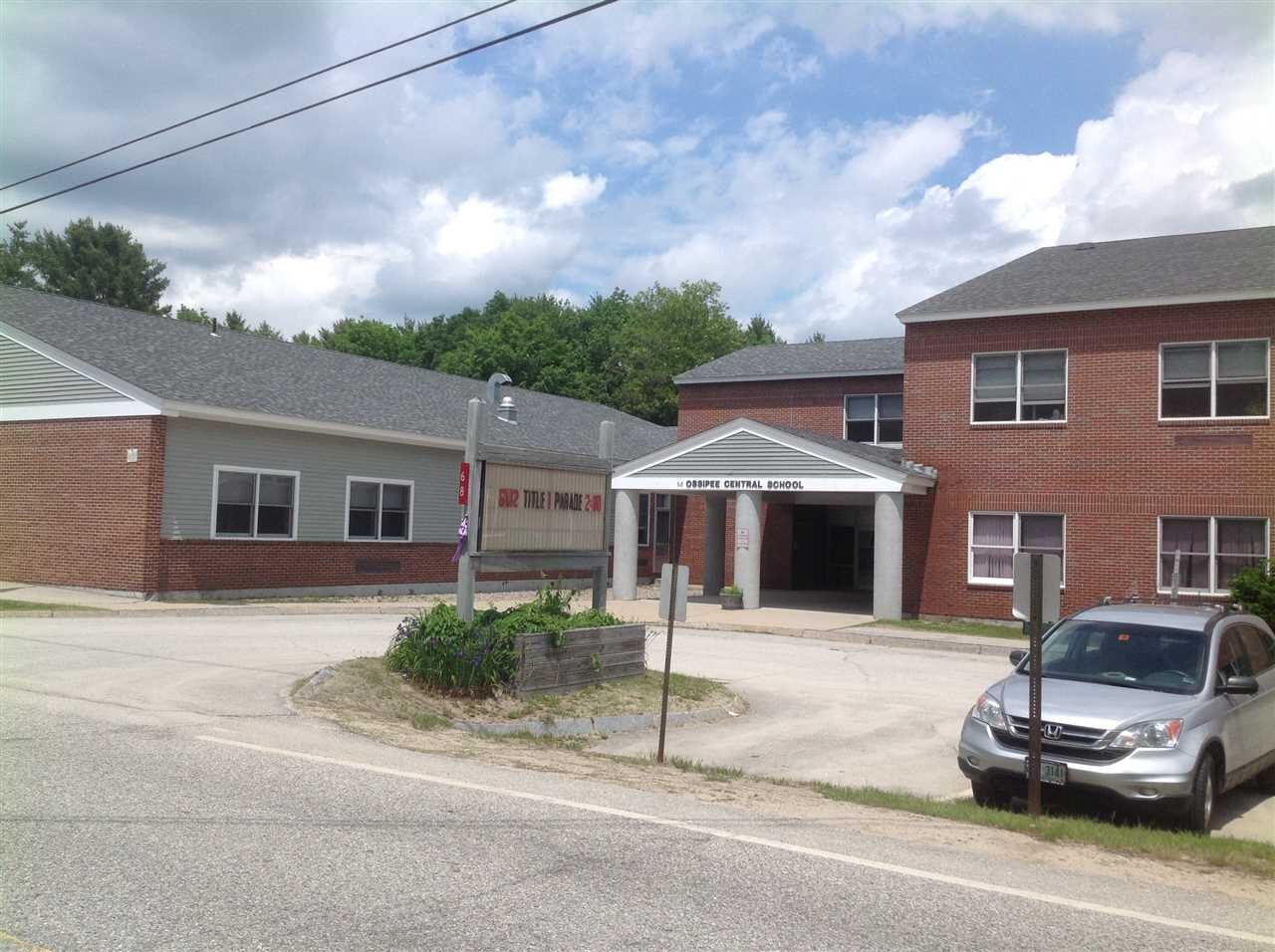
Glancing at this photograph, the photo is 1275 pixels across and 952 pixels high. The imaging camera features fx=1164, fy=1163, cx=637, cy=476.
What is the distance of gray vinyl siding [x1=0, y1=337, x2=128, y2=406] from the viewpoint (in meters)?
24.9

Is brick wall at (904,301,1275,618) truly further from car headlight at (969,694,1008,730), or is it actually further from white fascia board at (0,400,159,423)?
white fascia board at (0,400,159,423)

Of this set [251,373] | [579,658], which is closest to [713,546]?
[251,373]

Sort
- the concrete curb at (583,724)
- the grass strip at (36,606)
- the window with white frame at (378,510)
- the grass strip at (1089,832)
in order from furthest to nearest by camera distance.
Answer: the window with white frame at (378,510) < the grass strip at (36,606) < the concrete curb at (583,724) < the grass strip at (1089,832)

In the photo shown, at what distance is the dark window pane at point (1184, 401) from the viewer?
24.8 metres

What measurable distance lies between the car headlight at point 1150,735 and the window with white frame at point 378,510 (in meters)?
22.9

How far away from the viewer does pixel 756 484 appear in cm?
2856

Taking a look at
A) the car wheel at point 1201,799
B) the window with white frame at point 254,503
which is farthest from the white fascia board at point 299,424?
the car wheel at point 1201,799

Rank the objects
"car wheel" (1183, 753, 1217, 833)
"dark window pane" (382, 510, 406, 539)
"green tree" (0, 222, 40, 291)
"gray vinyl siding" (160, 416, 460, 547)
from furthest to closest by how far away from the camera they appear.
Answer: "green tree" (0, 222, 40, 291) < "dark window pane" (382, 510, 406, 539) < "gray vinyl siding" (160, 416, 460, 547) < "car wheel" (1183, 753, 1217, 833)

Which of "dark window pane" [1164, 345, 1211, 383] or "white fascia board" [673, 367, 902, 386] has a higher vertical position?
"white fascia board" [673, 367, 902, 386]

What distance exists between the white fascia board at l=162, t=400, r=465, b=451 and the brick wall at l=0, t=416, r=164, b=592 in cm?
64

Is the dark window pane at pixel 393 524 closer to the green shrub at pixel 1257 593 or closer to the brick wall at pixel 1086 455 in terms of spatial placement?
Result: the brick wall at pixel 1086 455

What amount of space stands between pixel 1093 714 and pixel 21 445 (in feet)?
80.1

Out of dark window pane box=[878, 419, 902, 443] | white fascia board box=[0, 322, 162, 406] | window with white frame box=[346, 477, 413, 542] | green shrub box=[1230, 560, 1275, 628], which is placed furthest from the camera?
dark window pane box=[878, 419, 902, 443]

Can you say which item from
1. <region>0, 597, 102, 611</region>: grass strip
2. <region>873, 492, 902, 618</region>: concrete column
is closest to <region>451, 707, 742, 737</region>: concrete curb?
<region>0, 597, 102, 611</region>: grass strip
